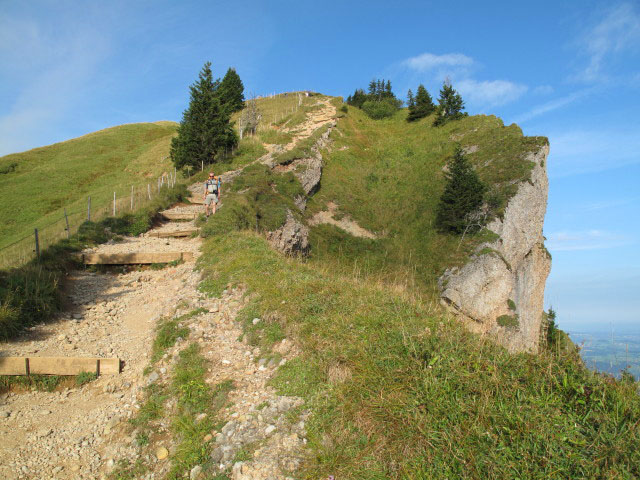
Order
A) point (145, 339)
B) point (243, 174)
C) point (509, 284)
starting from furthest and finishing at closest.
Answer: point (243, 174), point (509, 284), point (145, 339)

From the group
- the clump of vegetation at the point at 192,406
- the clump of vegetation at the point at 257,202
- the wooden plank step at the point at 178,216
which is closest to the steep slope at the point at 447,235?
the clump of vegetation at the point at 257,202

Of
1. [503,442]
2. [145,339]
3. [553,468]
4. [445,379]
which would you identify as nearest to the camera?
[553,468]

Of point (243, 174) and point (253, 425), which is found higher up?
→ point (243, 174)

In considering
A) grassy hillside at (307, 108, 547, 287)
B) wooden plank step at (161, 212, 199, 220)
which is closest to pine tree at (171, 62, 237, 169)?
grassy hillside at (307, 108, 547, 287)

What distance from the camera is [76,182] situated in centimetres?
4384

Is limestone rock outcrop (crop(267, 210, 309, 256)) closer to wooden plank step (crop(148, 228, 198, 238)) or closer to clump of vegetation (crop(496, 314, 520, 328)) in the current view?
wooden plank step (crop(148, 228, 198, 238))

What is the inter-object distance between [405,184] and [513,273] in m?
12.7

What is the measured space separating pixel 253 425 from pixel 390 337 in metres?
2.12

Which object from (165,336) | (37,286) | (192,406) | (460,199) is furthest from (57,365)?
(460,199)

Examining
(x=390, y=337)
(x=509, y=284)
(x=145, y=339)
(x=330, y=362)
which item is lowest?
(x=509, y=284)

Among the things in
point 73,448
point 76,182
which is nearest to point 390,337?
point 73,448

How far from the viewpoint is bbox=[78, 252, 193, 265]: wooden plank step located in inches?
455

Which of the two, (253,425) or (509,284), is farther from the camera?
(509,284)

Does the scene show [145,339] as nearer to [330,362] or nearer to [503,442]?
[330,362]
